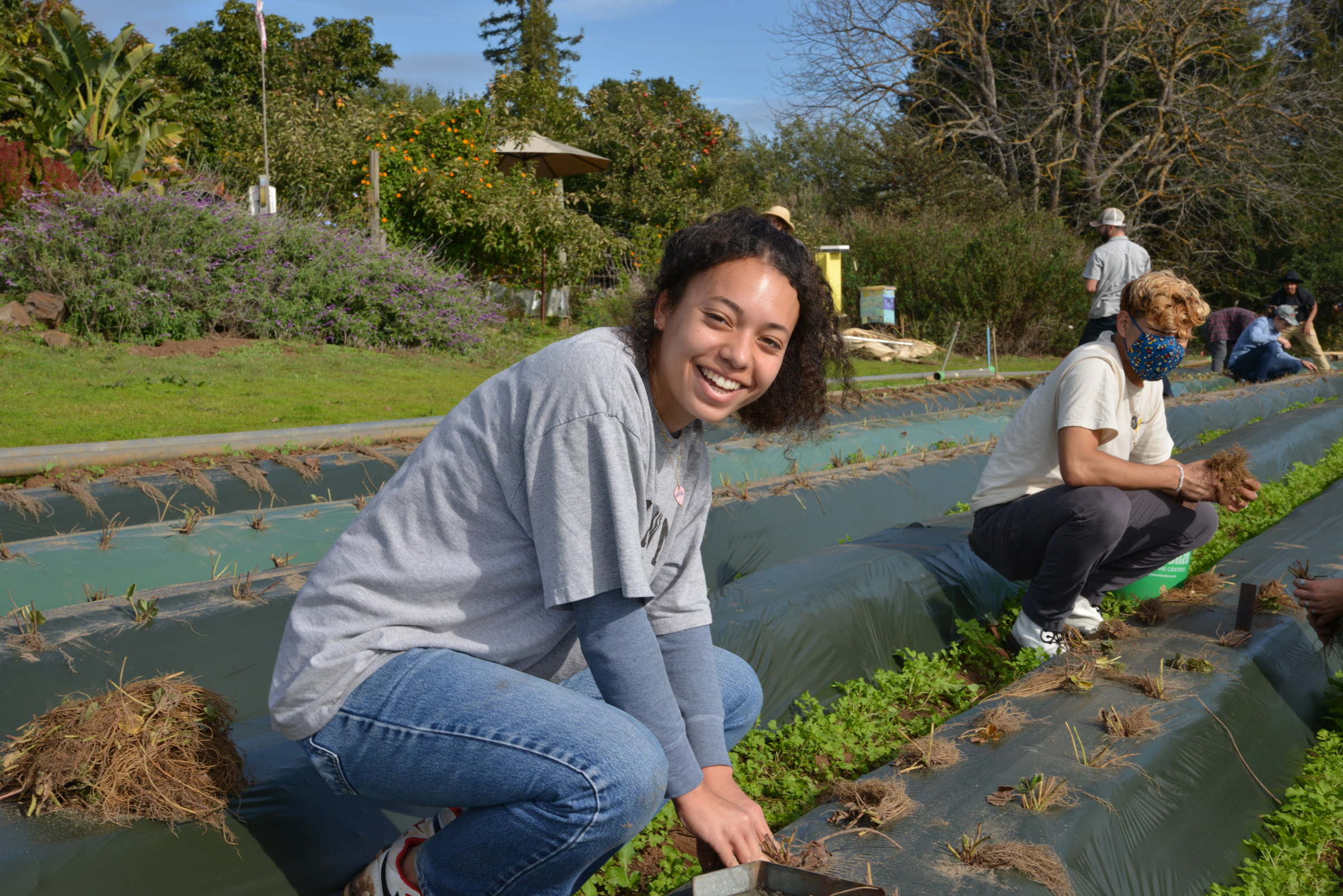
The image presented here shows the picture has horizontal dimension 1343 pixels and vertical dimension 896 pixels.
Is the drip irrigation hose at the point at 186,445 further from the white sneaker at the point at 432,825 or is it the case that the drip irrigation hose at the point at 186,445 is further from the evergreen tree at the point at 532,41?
the evergreen tree at the point at 532,41

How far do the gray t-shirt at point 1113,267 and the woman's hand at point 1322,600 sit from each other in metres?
5.68

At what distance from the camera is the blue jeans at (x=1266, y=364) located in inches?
417

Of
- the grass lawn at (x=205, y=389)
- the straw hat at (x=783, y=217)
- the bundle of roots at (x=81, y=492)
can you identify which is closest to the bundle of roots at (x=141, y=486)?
the bundle of roots at (x=81, y=492)

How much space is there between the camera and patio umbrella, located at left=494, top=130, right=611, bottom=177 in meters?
14.0

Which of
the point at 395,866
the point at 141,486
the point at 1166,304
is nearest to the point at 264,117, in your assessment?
the point at 141,486

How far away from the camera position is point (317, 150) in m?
12.4

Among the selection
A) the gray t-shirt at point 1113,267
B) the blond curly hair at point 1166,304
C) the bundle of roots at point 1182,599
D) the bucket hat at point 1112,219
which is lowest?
the bundle of roots at point 1182,599

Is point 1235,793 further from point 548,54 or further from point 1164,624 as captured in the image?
point 548,54

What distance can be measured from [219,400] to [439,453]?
17.2 feet

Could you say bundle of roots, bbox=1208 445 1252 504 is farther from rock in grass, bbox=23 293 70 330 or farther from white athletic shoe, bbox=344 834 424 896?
rock in grass, bbox=23 293 70 330

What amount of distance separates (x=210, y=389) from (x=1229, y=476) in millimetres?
6054

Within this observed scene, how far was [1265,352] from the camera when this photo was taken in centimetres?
1062

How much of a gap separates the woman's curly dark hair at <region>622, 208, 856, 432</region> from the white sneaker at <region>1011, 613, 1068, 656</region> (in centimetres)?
149

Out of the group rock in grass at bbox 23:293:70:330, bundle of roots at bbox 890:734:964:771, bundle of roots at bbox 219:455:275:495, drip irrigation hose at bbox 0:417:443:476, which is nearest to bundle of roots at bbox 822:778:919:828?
bundle of roots at bbox 890:734:964:771
